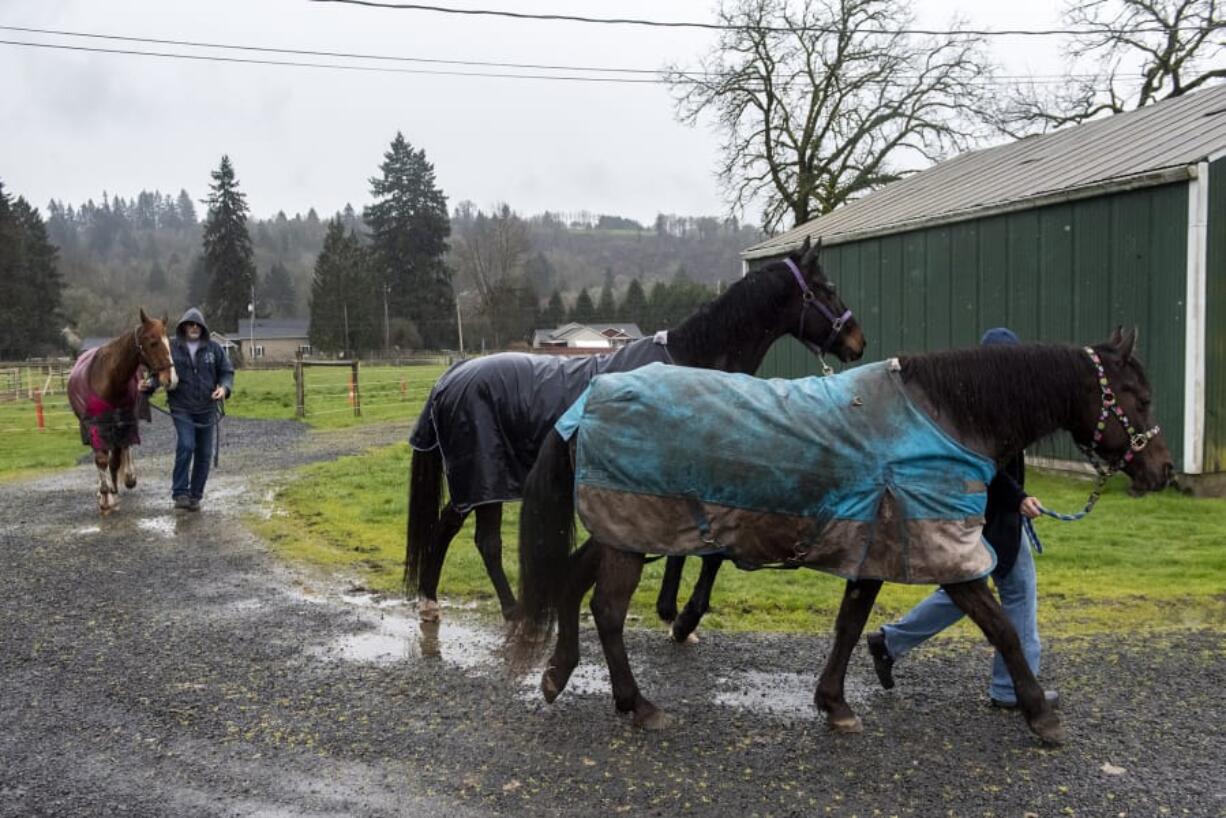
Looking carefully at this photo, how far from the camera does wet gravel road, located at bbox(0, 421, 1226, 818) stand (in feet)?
10.8

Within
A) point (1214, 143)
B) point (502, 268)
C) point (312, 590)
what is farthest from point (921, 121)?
point (502, 268)

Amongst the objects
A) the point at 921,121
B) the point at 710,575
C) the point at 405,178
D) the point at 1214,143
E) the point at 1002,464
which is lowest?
the point at 710,575

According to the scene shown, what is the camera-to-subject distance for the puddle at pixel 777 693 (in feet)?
13.5

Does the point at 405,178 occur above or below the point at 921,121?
above

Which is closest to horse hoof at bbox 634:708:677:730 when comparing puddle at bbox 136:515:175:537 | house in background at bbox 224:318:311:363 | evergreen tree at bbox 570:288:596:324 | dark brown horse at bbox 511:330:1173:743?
dark brown horse at bbox 511:330:1173:743

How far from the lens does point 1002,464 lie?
12.6 feet

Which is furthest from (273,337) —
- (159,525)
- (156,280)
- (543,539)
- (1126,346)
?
(1126,346)

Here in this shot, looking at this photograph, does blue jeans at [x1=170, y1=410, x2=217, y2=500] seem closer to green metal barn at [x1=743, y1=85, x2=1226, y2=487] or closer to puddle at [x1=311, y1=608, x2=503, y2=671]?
Answer: puddle at [x1=311, y1=608, x2=503, y2=671]

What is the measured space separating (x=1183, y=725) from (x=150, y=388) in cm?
904

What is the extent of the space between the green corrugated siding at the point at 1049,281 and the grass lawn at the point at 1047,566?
861 mm

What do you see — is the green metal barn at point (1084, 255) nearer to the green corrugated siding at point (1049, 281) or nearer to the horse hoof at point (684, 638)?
the green corrugated siding at point (1049, 281)

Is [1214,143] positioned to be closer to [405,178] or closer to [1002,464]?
[1002,464]

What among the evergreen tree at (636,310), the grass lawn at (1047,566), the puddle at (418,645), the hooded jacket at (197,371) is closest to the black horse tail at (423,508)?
the puddle at (418,645)

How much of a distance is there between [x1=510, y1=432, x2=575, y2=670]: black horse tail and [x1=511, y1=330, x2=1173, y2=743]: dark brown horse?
244mm
